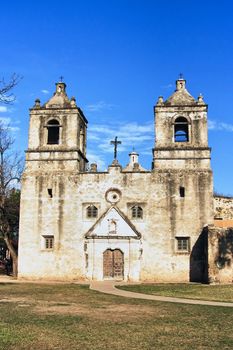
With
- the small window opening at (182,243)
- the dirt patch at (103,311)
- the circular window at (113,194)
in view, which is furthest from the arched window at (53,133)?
the dirt patch at (103,311)

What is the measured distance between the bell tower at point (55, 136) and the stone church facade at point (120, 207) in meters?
0.07

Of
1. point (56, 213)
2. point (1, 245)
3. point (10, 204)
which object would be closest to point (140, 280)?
point (56, 213)

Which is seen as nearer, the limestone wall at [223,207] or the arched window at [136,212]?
the arched window at [136,212]

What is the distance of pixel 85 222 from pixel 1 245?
21.3 meters

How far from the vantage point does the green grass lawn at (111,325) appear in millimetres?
8305

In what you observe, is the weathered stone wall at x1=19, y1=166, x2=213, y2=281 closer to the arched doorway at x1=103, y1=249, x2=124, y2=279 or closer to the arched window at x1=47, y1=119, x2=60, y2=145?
the arched doorway at x1=103, y1=249, x2=124, y2=279

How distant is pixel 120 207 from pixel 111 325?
17.3 metres

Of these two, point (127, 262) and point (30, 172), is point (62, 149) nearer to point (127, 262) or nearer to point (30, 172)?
point (30, 172)

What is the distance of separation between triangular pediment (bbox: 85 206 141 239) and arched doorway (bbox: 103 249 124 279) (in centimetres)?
122

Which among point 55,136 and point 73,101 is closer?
point 73,101

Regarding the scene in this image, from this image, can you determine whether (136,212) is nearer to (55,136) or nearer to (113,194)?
(113,194)

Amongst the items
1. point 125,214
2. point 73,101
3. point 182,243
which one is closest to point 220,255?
point 182,243

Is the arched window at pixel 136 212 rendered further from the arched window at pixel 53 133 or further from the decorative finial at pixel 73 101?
the decorative finial at pixel 73 101

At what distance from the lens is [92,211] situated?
27.7 metres
